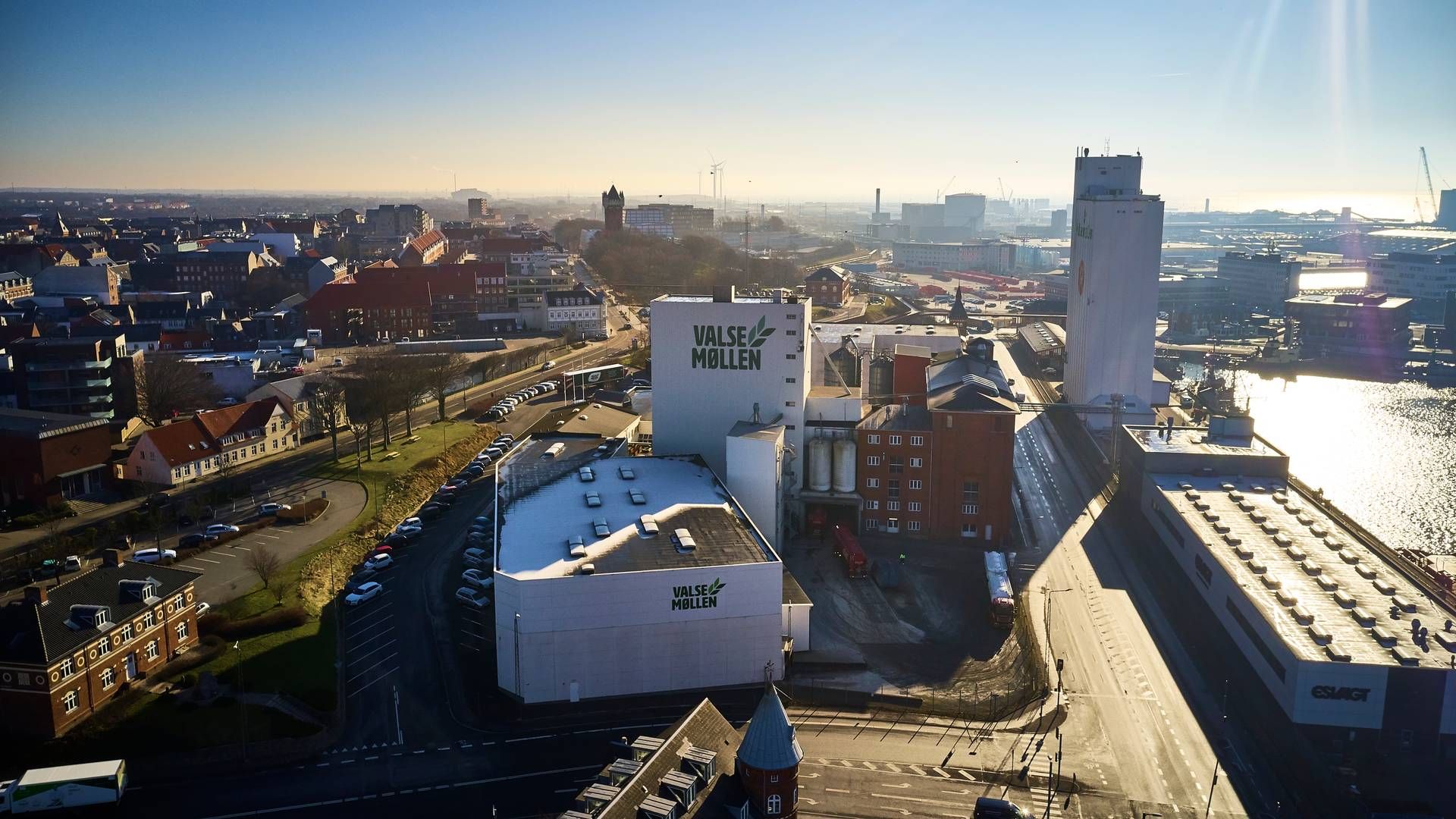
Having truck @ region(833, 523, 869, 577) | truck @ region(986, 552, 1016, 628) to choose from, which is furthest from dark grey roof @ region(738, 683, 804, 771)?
truck @ region(833, 523, 869, 577)

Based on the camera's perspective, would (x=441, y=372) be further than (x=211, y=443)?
Yes

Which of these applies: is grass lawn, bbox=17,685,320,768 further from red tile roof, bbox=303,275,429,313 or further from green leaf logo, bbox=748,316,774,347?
red tile roof, bbox=303,275,429,313

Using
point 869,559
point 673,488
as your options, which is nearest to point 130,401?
point 673,488

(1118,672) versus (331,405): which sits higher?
(331,405)

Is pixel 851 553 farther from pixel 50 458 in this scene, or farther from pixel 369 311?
pixel 369 311

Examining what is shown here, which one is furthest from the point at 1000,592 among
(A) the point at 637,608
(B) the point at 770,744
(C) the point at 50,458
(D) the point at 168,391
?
(D) the point at 168,391

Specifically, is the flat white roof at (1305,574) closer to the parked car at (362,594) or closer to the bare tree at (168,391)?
the parked car at (362,594)
